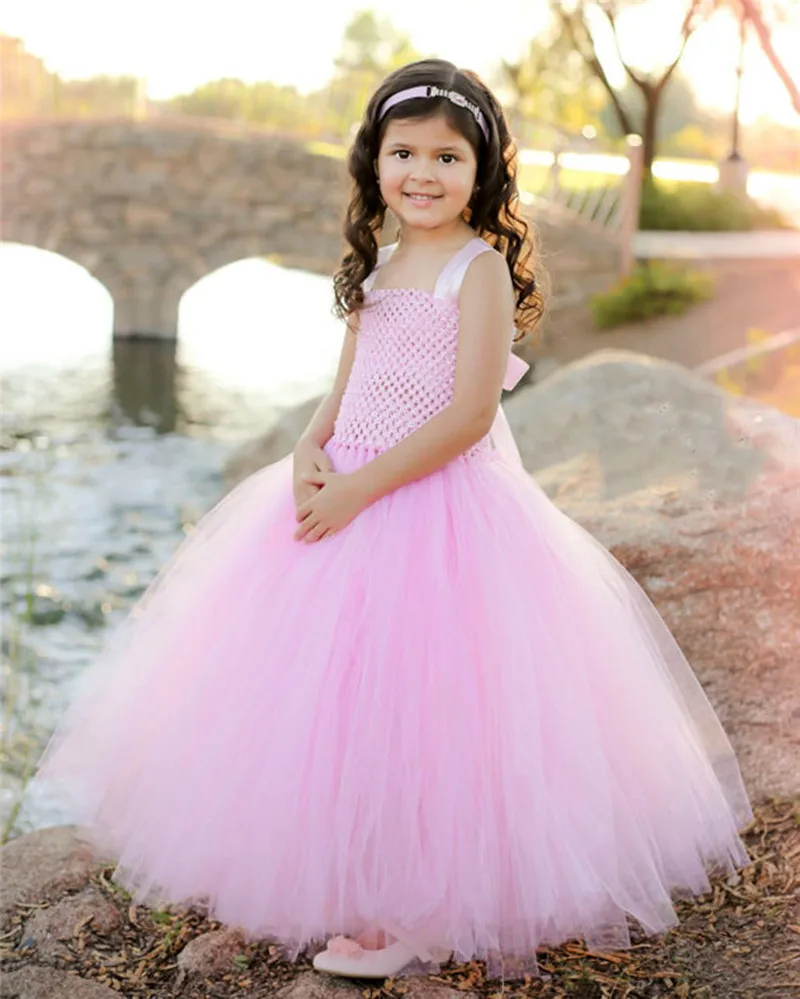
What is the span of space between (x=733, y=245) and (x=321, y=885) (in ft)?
50.6

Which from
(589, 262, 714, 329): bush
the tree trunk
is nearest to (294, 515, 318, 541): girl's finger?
(589, 262, 714, 329): bush

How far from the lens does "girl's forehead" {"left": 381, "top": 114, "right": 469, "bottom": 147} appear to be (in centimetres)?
228

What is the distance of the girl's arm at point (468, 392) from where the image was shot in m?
2.26

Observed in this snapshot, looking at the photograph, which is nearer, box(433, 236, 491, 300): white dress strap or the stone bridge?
box(433, 236, 491, 300): white dress strap

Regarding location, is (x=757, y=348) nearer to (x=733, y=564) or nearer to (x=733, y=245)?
(x=733, y=245)

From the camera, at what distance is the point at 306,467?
7.86 feet

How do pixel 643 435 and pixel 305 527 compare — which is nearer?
pixel 305 527

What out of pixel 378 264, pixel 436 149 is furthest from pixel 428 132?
pixel 378 264

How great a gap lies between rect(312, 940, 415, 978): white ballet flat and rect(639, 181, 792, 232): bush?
16.0m

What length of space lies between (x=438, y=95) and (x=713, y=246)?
47.5 feet

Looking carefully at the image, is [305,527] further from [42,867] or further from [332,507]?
[42,867]

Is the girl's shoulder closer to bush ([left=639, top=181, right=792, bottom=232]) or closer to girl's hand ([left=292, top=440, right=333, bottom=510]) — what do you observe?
girl's hand ([left=292, top=440, right=333, bottom=510])

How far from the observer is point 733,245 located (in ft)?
53.1

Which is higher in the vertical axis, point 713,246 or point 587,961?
point 713,246
